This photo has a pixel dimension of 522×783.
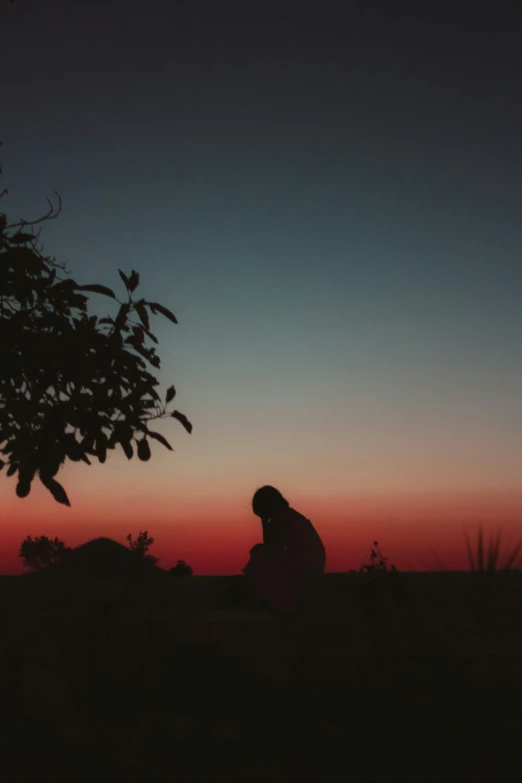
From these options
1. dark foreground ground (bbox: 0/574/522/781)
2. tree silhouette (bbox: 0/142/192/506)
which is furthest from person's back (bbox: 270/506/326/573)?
tree silhouette (bbox: 0/142/192/506)

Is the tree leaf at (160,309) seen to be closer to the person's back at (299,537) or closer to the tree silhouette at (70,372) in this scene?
the tree silhouette at (70,372)

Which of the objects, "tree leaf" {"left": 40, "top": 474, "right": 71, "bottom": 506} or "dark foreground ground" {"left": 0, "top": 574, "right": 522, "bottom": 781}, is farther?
"tree leaf" {"left": 40, "top": 474, "right": 71, "bottom": 506}

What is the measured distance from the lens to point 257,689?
5094 mm

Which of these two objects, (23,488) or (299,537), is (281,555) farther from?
(23,488)

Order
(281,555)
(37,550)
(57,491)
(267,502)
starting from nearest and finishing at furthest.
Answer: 1. (57,491)
2. (281,555)
3. (267,502)
4. (37,550)

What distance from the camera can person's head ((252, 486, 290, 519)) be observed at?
7.06 m

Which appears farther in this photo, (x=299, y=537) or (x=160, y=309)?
(x=299, y=537)

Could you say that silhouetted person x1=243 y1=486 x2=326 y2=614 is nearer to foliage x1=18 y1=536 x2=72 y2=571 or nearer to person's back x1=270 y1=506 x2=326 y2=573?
person's back x1=270 y1=506 x2=326 y2=573

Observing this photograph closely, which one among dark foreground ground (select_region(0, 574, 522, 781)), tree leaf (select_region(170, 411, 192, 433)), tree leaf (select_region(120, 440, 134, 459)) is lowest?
dark foreground ground (select_region(0, 574, 522, 781))

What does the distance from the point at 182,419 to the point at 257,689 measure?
6.12 feet

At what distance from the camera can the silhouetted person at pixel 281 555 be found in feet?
22.0

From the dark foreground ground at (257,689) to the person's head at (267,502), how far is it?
2.94ft

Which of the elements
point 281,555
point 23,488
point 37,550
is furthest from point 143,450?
point 37,550

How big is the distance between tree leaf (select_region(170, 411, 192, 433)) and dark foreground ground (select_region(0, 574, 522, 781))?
58.8 inches
